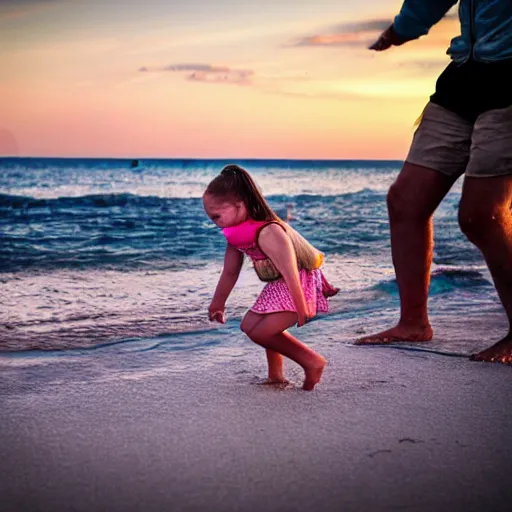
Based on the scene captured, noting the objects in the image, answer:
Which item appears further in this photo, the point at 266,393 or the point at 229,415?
the point at 266,393

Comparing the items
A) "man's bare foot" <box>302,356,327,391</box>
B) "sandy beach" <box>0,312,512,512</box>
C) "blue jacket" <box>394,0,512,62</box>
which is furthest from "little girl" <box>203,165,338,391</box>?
"blue jacket" <box>394,0,512,62</box>

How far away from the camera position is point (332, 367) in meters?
3.07

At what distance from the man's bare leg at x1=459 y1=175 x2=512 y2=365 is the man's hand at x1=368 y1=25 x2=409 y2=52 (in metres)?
0.87

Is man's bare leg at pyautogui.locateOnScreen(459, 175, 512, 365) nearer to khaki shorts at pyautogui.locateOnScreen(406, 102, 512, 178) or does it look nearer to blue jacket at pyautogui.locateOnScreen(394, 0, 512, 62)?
khaki shorts at pyautogui.locateOnScreen(406, 102, 512, 178)

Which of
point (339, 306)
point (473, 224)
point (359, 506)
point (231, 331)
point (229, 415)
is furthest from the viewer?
point (339, 306)

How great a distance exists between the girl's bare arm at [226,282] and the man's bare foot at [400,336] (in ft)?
2.83

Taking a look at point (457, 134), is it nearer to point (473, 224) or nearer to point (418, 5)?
point (473, 224)

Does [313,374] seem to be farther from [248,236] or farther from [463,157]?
[463,157]

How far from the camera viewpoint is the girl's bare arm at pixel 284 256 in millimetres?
2721

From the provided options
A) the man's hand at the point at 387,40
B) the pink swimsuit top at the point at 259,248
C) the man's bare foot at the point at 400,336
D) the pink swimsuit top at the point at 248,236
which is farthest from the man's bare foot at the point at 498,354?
the man's hand at the point at 387,40

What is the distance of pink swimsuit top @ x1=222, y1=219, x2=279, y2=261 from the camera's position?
9.20 feet

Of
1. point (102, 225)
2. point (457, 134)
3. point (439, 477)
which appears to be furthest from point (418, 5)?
point (102, 225)

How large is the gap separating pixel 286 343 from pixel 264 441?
26.1 inches

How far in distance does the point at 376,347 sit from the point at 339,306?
1.85 metres
